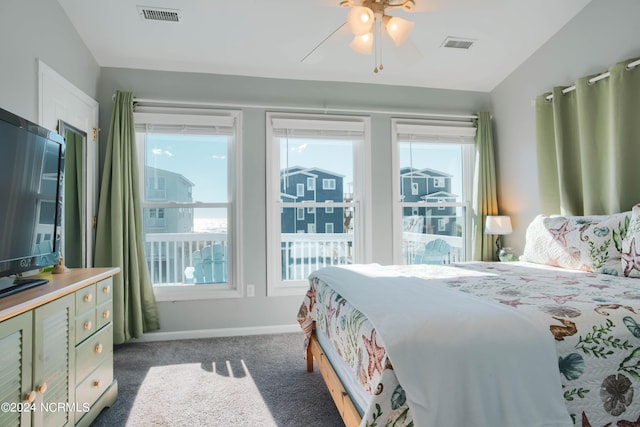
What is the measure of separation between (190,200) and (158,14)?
1532 millimetres

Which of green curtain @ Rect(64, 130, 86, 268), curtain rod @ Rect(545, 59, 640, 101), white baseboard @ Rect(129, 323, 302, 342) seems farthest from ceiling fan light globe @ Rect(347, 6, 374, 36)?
white baseboard @ Rect(129, 323, 302, 342)

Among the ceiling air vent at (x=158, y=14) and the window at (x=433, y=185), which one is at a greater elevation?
the ceiling air vent at (x=158, y=14)

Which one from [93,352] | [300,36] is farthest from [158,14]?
[93,352]

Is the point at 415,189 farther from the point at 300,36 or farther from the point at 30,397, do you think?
the point at 30,397

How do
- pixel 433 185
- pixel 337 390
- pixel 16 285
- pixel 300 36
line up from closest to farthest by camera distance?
pixel 16 285
pixel 337 390
pixel 300 36
pixel 433 185

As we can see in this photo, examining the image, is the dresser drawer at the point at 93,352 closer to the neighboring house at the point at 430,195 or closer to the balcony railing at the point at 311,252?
the balcony railing at the point at 311,252

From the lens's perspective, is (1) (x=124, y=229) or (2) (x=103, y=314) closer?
(2) (x=103, y=314)

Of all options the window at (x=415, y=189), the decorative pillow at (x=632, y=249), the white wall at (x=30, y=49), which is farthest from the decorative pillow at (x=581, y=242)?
the white wall at (x=30, y=49)

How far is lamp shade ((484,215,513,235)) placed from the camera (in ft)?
11.4

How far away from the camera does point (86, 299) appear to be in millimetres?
1811

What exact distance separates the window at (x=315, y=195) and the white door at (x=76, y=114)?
148cm

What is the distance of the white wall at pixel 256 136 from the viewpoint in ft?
10.6

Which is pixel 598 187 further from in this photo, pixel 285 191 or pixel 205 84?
pixel 205 84

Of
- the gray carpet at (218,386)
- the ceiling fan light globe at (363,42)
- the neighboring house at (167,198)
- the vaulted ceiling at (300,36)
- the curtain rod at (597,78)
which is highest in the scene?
the vaulted ceiling at (300,36)
